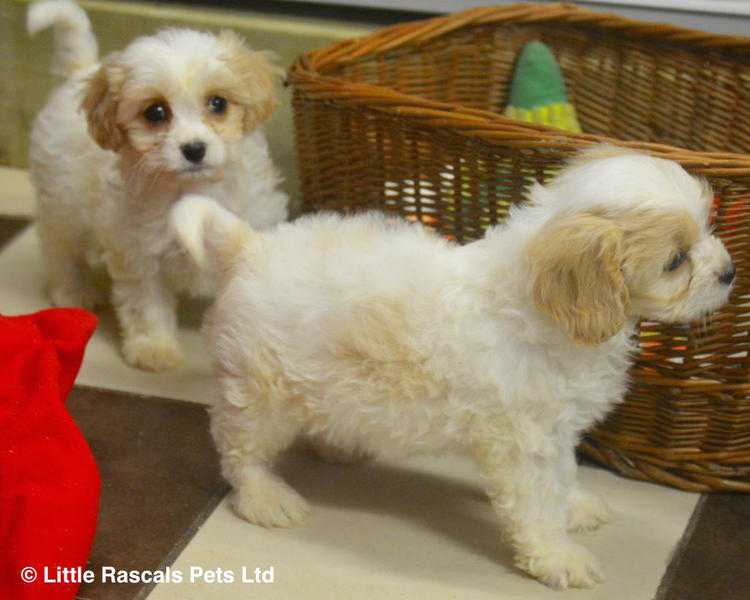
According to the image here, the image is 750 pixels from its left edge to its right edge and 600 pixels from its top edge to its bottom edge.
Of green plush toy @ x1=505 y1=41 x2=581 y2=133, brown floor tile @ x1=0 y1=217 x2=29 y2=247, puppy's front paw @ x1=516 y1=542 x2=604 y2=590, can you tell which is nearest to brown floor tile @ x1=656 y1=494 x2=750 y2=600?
puppy's front paw @ x1=516 y1=542 x2=604 y2=590

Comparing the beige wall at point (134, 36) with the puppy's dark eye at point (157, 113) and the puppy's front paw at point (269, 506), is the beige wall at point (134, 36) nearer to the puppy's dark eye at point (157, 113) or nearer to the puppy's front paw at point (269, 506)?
the puppy's dark eye at point (157, 113)

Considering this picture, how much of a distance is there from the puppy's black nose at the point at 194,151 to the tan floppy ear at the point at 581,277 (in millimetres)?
921

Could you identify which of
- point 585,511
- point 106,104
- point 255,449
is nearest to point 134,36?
point 106,104

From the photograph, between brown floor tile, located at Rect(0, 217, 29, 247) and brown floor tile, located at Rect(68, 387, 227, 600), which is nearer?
brown floor tile, located at Rect(68, 387, 227, 600)

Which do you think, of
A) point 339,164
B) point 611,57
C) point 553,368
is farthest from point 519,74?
point 553,368

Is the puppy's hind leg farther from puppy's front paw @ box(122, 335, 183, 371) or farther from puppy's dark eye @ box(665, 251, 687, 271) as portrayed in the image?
puppy's dark eye @ box(665, 251, 687, 271)

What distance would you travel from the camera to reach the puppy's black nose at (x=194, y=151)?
256 cm

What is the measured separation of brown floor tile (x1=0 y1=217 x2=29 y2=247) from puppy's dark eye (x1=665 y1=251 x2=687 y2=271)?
2167 millimetres

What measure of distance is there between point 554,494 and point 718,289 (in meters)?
0.46

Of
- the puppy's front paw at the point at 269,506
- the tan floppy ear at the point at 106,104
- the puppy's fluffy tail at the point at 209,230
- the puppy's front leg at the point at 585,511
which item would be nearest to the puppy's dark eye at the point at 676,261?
the puppy's front leg at the point at 585,511

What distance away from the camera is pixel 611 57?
3.18 meters

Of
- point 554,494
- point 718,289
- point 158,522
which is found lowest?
point 158,522

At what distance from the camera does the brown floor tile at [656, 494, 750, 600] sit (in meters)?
2.20

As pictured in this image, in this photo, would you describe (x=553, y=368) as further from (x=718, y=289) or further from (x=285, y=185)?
(x=285, y=185)
